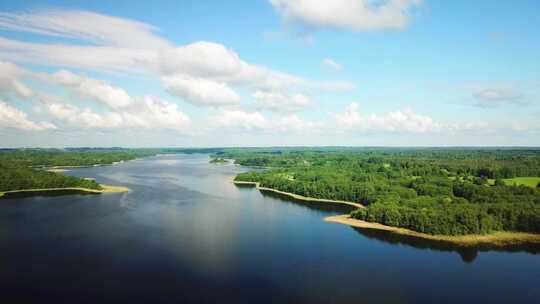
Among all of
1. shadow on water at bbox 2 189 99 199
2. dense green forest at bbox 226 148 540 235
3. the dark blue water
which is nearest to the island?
dense green forest at bbox 226 148 540 235

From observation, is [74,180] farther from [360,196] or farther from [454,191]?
[454,191]

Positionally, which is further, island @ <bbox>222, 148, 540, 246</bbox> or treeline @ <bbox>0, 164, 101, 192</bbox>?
treeline @ <bbox>0, 164, 101, 192</bbox>

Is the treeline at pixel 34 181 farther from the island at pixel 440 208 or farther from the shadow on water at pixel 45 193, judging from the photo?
the island at pixel 440 208

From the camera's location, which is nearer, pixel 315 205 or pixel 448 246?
pixel 448 246

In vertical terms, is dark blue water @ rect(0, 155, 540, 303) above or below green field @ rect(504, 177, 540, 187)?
below

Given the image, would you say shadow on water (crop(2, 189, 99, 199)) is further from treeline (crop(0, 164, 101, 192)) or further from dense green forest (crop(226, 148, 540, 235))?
dense green forest (crop(226, 148, 540, 235))

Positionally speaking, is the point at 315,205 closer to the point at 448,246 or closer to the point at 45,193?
the point at 448,246

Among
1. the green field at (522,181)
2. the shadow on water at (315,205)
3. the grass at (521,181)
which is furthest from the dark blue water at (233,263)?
the green field at (522,181)

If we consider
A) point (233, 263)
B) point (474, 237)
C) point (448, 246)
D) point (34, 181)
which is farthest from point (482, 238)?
point (34, 181)
